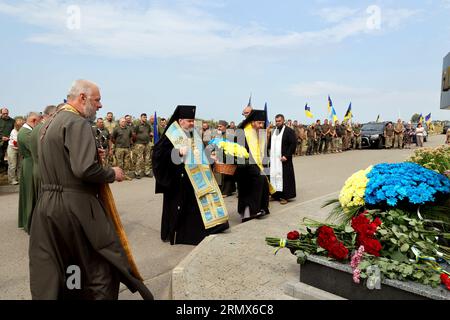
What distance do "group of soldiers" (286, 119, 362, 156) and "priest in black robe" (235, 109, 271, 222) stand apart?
1202 cm

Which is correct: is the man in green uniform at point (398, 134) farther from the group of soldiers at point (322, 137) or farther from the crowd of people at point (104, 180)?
the crowd of people at point (104, 180)

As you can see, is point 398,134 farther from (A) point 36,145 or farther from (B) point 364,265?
(B) point 364,265

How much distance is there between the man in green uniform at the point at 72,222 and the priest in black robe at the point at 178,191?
95.9 inches

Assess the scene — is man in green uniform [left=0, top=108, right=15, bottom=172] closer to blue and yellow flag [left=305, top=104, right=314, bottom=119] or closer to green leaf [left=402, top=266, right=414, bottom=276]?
green leaf [left=402, top=266, right=414, bottom=276]

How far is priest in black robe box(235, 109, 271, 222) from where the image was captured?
6.52 metres

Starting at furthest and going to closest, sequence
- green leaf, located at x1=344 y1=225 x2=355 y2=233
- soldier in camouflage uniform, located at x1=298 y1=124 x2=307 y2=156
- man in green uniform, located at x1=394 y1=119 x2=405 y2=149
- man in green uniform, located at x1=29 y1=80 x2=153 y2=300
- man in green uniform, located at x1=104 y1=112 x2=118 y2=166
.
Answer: man in green uniform, located at x1=394 y1=119 x2=405 y2=149 < soldier in camouflage uniform, located at x1=298 y1=124 x2=307 y2=156 < man in green uniform, located at x1=104 y1=112 x2=118 y2=166 < green leaf, located at x1=344 y1=225 x2=355 y2=233 < man in green uniform, located at x1=29 y1=80 x2=153 y2=300

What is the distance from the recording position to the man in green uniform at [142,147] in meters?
12.2

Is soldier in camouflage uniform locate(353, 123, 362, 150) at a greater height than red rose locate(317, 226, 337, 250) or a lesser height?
greater

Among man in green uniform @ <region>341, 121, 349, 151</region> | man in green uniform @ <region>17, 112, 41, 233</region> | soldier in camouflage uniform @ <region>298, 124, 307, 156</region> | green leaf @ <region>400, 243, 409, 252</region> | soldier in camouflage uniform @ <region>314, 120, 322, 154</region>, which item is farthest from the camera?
man in green uniform @ <region>341, 121, 349, 151</region>

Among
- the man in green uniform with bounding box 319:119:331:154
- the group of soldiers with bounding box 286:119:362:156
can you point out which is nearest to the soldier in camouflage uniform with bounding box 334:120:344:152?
the group of soldiers with bounding box 286:119:362:156

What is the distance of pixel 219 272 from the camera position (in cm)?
→ 394

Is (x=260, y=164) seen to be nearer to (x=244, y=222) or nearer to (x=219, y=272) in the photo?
(x=244, y=222)

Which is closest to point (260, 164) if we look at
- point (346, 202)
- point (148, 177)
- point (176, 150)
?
point (176, 150)
